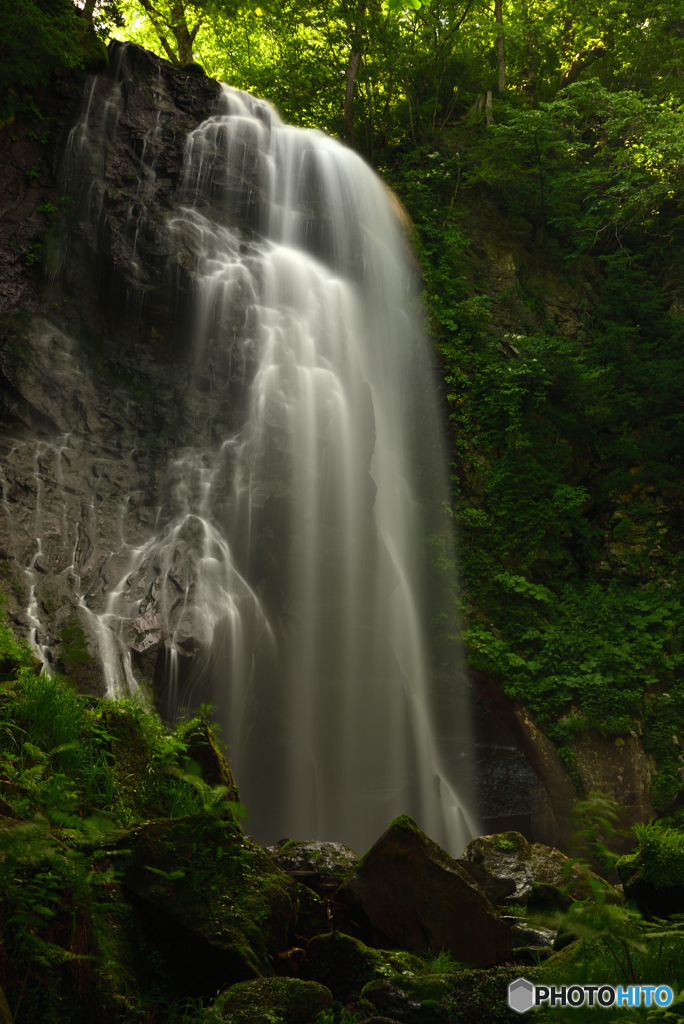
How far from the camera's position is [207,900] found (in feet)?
10.7

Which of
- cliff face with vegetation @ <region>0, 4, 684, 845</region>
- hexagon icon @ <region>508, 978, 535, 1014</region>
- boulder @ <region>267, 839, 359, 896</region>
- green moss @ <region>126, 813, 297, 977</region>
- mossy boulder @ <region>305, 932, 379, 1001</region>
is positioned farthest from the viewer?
cliff face with vegetation @ <region>0, 4, 684, 845</region>

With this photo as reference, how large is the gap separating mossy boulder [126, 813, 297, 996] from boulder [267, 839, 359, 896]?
1.20 metres

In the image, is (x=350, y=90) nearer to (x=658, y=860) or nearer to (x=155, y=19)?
(x=155, y=19)

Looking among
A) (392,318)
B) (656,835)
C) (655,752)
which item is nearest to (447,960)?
(656,835)

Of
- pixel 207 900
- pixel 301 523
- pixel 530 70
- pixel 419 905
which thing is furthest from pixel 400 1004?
pixel 530 70

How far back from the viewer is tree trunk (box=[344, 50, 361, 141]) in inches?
635

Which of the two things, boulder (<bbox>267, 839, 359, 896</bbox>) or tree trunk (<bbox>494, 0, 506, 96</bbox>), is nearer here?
boulder (<bbox>267, 839, 359, 896</bbox>)

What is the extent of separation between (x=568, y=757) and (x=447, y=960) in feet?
21.1

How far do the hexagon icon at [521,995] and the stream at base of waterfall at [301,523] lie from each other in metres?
4.73

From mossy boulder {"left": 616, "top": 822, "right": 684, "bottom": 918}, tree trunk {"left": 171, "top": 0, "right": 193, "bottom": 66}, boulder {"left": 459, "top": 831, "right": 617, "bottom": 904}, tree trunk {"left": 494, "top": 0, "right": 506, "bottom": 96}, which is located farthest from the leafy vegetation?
tree trunk {"left": 494, "top": 0, "right": 506, "bottom": 96}

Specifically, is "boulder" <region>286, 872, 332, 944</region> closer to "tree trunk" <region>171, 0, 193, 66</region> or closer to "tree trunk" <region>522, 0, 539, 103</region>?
"tree trunk" <region>171, 0, 193, 66</region>

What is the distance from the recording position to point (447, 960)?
12.9 feet

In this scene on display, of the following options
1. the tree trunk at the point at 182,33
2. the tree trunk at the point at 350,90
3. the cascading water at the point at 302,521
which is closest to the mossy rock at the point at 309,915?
the cascading water at the point at 302,521

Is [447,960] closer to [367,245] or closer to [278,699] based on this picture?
[278,699]
